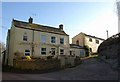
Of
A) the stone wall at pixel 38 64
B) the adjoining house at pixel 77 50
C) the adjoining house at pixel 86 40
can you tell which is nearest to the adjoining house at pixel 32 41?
the stone wall at pixel 38 64

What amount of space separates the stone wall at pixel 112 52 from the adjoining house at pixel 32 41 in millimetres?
8861

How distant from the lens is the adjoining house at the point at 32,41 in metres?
32.4

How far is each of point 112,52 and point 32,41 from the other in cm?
1555

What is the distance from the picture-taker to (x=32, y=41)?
34.1 metres

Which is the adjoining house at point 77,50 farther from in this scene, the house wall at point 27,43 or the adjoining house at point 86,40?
the house wall at point 27,43

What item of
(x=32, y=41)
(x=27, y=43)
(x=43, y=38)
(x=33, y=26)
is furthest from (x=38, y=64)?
(x=33, y=26)

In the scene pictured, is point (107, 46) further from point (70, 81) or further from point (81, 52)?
point (70, 81)

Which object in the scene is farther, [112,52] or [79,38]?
[79,38]

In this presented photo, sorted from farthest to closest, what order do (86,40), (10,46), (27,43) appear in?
(86,40), (10,46), (27,43)

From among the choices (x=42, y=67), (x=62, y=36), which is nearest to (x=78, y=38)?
(x=62, y=36)

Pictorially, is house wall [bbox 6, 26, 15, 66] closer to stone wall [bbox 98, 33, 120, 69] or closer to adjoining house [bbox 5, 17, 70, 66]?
adjoining house [bbox 5, 17, 70, 66]

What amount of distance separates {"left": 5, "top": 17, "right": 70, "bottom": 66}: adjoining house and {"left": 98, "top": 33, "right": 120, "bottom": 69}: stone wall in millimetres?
8861

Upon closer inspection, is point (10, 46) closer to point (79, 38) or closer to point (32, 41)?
point (32, 41)

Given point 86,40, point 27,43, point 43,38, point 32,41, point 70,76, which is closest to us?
point 70,76
